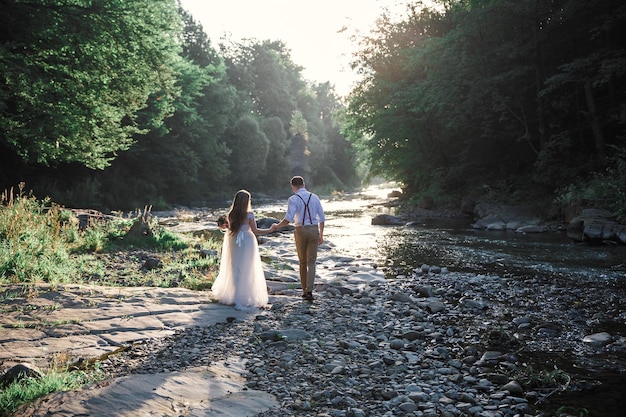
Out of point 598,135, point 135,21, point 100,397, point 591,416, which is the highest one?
point 135,21

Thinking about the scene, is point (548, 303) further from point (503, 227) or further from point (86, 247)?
point (503, 227)

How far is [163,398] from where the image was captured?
408 cm

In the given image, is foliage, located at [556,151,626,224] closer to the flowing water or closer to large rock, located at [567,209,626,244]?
large rock, located at [567,209,626,244]

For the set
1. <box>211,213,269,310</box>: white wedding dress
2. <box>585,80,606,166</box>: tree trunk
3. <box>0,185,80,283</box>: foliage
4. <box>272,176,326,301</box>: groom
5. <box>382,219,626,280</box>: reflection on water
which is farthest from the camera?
<box>585,80,606,166</box>: tree trunk

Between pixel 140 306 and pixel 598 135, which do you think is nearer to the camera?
pixel 140 306

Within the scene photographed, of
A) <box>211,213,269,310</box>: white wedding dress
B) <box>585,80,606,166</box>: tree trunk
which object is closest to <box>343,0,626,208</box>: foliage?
<box>585,80,606,166</box>: tree trunk

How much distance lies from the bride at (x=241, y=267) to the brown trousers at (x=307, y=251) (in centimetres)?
86

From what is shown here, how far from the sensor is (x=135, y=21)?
16438mm

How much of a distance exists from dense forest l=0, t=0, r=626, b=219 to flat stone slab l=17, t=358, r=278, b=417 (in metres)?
12.1

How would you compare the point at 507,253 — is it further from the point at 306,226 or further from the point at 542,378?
the point at 542,378

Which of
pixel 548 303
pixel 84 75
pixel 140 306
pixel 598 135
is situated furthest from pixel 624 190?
pixel 84 75

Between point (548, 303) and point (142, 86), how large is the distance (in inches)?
642

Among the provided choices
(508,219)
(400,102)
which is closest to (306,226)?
(508,219)

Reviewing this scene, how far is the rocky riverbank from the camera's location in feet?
15.0
